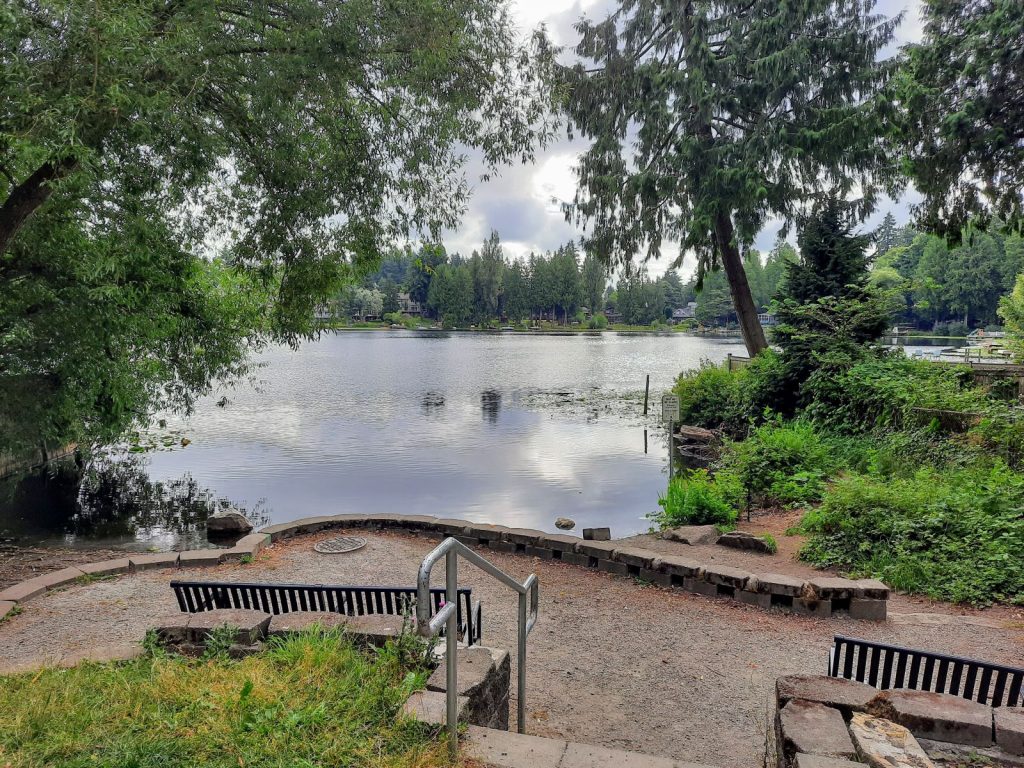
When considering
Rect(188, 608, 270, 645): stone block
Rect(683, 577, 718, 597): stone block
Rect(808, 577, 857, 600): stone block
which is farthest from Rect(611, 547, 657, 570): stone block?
Rect(188, 608, 270, 645): stone block

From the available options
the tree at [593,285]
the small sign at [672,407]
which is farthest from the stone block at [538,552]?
the tree at [593,285]

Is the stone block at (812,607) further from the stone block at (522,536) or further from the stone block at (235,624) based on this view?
the stone block at (235,624)

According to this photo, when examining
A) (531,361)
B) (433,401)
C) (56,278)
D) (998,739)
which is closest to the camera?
(998,739)

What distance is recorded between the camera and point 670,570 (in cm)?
694

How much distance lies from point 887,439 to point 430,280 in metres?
94.7

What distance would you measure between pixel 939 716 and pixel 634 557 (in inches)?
169

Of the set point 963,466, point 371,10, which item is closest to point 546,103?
point 371,10

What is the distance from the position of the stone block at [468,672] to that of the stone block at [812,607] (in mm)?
3961

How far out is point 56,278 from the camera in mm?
8766

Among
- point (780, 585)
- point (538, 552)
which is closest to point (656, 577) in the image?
point (780, 585)

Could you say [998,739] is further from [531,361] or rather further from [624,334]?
[624,334]

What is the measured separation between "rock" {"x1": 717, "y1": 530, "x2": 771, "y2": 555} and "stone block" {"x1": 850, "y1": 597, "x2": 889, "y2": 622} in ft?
6.64

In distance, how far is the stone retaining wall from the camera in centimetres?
604

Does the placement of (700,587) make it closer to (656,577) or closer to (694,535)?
(656,577)
